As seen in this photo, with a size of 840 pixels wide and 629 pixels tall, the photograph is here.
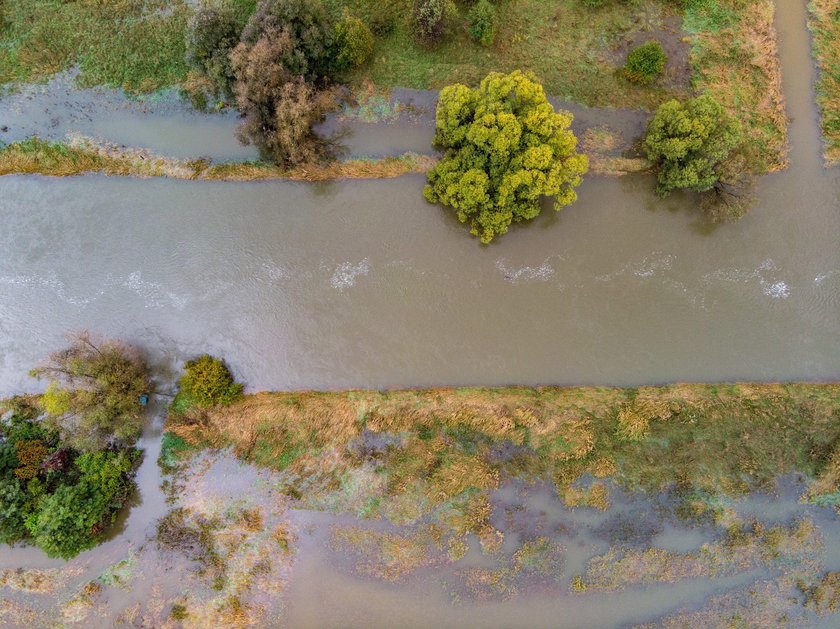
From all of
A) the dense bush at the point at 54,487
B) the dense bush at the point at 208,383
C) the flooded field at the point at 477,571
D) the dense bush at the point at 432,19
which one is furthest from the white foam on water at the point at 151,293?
the dense bush at the point at 432,19

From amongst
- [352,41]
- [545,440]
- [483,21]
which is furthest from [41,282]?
[545,440]

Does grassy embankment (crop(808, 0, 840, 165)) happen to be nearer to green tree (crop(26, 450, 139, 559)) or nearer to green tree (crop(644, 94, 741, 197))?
green tree (crop(644, 94, 741, 197))

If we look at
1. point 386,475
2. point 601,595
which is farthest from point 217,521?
point 601,595

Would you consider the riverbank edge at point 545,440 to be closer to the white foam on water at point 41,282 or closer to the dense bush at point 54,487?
the dense bush at point 54,487

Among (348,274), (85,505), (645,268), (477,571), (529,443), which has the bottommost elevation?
(477,571)

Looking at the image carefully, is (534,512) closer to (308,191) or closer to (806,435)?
(806,435)

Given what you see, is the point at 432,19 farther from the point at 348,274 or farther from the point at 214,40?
the point at 348,274
